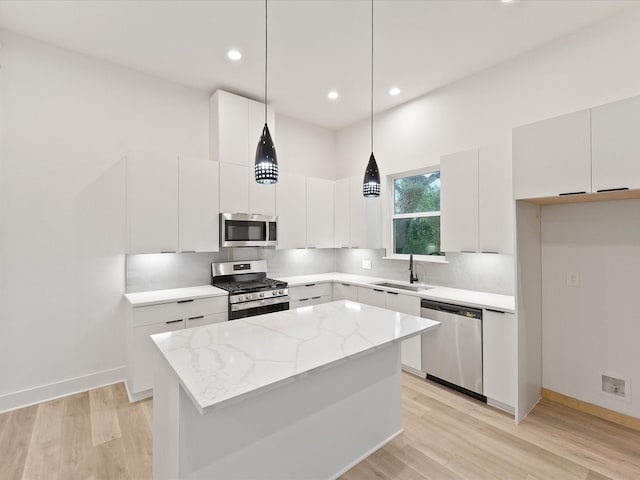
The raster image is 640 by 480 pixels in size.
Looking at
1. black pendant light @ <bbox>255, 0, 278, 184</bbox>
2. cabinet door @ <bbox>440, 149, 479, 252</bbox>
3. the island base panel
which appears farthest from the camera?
cabinet door @ <bbox>440, 149, 479, 252</bbox>

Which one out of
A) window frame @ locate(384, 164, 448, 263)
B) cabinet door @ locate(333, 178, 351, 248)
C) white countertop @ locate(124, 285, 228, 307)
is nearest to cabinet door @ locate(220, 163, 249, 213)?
white countertop @ locate(124, 285, 228, 307)

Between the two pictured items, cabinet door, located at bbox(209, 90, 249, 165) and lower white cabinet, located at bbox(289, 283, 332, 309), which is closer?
cabinet door, located at bbox(209, 90, 249, 165)

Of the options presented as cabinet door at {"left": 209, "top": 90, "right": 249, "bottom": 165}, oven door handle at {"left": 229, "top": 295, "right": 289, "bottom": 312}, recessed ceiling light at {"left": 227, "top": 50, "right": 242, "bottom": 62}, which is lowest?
oven door handle at {"left": 229, "top": 295, "right": 289, "bottom": 312}

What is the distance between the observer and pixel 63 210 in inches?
119

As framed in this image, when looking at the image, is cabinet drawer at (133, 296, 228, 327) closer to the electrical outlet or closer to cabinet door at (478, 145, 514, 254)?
cabinet door at (478, 145, 514, 254)

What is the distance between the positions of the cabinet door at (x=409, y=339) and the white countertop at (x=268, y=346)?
1.01 m

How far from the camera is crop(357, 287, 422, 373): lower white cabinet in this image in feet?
10.8

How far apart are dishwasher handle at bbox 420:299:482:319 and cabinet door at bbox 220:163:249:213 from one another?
230 centimetres

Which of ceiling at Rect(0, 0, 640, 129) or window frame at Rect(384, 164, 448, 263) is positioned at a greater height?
ceiling at Rect(0, 0, 640, 129)

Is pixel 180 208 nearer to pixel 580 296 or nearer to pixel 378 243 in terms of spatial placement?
pixel 378 243

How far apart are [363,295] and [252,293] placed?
1.37 metres

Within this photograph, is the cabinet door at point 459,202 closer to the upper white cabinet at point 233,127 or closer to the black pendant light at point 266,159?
the black pendant light at point 266,159

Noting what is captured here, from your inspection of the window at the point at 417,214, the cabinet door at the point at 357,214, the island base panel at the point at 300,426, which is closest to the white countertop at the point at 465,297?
the window at the point at 417,214

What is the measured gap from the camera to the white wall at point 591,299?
8.05ft
